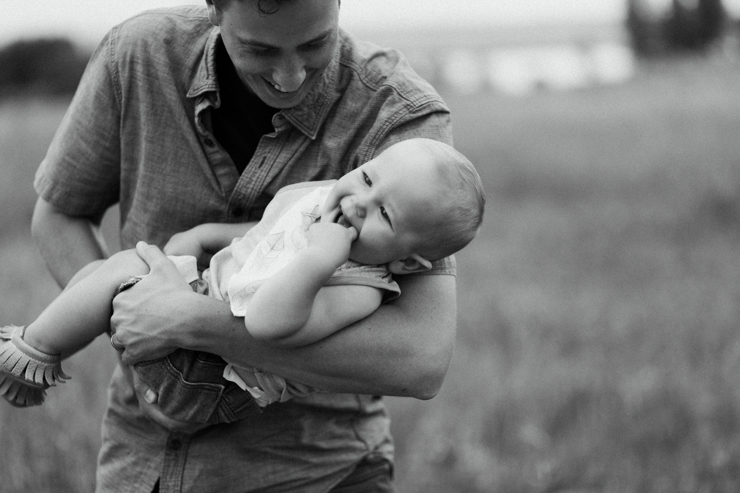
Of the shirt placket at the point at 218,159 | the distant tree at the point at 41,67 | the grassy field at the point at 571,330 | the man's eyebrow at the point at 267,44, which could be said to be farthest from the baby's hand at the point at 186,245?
the distant tree at the point at 41,67

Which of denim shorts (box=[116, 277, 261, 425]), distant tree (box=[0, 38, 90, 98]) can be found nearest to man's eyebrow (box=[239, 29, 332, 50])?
denim shorts (box=[116, 277, 261, 425])

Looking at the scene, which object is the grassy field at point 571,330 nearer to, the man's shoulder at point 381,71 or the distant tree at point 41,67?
the man's shoulder at point 381,71

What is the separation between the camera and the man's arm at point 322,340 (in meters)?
2.02

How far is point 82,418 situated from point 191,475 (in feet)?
5.77

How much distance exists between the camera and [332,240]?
6.44 ft

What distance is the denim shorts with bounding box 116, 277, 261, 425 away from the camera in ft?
6.84

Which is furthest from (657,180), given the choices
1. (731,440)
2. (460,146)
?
(731,440)

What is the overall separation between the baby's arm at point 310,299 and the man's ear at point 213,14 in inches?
21.3

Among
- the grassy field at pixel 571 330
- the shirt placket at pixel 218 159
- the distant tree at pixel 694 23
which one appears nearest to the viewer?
the shirt placket at pixel 218 159

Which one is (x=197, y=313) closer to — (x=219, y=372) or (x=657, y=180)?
(x=219, y=372)

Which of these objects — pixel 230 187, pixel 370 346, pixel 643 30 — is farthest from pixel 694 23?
pixel 370 346

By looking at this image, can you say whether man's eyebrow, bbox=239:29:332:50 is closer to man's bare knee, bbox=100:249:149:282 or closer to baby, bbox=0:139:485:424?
baby, bbox=0:139:485:424

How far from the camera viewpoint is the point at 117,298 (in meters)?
2.11

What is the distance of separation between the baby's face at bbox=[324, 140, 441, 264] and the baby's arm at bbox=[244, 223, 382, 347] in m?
0.04
